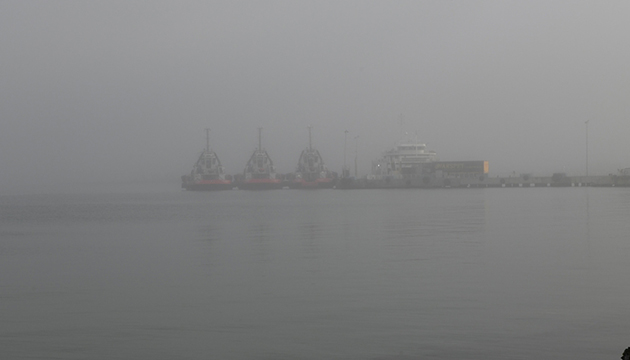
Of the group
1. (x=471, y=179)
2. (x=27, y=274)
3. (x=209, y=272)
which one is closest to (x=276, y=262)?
(x=209, y=272)

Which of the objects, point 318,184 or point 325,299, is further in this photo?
point 318,184

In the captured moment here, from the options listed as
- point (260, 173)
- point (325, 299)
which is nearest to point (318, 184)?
point (260, 173)

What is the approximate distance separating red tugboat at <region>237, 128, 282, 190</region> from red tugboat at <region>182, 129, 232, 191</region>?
5.56 metres

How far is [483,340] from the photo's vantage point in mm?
9875

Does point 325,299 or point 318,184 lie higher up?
point 318,184

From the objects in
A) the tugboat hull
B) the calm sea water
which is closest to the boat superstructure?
the tugboat hull

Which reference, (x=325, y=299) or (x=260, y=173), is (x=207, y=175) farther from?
(x=325, y=299)

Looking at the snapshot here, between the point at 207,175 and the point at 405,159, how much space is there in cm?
4402

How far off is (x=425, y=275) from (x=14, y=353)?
9.50m

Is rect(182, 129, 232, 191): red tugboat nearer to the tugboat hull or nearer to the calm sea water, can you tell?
the tugboat hull

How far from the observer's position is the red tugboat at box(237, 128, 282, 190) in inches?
5566

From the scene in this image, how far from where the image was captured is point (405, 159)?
123m

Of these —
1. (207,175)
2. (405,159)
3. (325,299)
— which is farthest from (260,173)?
(325,299)

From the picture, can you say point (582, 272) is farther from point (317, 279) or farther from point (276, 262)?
point (276, 262)
